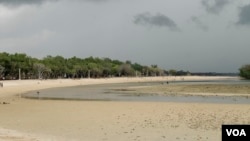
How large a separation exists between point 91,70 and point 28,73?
5442cm

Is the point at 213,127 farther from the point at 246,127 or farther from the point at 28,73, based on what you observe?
the point at 28,73

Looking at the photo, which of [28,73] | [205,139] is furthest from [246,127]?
[28,73]

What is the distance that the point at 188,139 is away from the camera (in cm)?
1642

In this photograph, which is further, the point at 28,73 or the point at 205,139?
the point at 28,73

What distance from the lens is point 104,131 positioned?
18797 millimetres

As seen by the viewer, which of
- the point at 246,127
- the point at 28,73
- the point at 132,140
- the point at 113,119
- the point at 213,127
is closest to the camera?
the point at 246,127

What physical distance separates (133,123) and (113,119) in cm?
261

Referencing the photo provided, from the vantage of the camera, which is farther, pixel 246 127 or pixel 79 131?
pixel 79 131

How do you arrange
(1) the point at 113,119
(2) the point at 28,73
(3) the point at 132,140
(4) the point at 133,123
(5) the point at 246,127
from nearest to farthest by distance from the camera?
(5) the point at 246,127 → (3) the point at 132,140 → (4) the point at 133,123 → (1) the point at 113,119 → (2) the point at 28,73

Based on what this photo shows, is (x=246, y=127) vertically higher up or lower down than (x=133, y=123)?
higher up

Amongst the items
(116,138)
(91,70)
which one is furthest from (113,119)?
(91,70)

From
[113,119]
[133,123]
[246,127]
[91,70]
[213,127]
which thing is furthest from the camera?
[91,70]

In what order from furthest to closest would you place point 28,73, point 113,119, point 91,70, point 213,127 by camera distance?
point 91,70
point 28,73
point 113,119
point 213,127

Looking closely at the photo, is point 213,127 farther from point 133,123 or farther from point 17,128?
point 17,128
